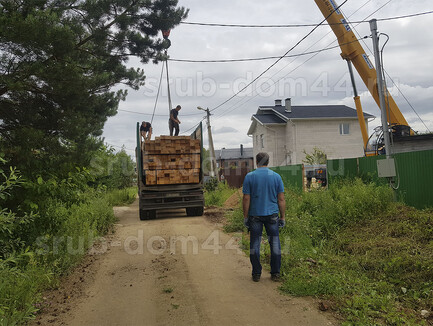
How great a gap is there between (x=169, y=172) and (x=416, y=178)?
288 inches

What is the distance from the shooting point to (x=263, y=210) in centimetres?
562

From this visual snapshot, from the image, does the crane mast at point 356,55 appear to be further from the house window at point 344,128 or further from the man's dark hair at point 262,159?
the house window at point 344,128

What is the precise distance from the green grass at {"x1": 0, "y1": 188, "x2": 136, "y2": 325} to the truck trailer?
2.37m

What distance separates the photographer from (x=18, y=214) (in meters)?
6.25

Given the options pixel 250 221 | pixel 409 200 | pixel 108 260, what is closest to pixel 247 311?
pixel 250 221

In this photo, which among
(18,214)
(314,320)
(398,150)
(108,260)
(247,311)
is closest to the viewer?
(314,320)

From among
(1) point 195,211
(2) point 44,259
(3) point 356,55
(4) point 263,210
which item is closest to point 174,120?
(1) point 195,211

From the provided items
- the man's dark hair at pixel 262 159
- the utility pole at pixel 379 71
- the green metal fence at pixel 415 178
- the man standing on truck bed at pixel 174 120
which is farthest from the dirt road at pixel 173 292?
the man standing on truck bed at pixel 174 120

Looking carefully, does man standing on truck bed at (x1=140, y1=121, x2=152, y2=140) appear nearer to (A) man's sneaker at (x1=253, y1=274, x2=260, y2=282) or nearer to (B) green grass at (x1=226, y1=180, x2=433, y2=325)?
(B) green grass at (x1=226, y1=180, x2=433, y2=325)

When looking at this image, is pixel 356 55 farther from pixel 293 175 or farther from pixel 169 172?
pixel 169 172

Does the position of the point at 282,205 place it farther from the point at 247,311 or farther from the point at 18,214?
the point at 18,214

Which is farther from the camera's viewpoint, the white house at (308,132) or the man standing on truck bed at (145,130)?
the white house at (308,132)

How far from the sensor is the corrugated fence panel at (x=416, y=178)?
29.8 feet

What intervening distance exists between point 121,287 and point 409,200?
7379mm
